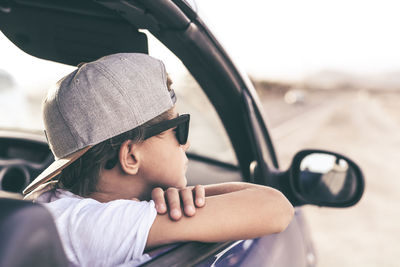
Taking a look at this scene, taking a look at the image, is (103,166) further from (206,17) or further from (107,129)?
(206,17)

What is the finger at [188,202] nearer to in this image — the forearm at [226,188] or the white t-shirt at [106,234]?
the white t-shirt at [106,234]

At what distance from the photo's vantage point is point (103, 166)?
153cm

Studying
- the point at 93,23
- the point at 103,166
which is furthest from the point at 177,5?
the point at 103,166

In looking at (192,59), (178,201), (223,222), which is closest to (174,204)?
(178,201)

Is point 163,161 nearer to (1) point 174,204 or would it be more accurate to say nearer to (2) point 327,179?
(1) point 174,204

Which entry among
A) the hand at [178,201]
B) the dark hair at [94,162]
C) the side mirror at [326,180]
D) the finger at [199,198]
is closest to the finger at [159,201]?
the hand at [178,201]

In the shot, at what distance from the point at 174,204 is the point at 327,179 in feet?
3.91

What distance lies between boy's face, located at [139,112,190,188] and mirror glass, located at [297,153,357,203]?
83cm

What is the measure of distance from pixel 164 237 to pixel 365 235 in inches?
212

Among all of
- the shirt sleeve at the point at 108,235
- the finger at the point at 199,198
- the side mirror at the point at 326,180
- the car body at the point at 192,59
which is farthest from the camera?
the side mirror at the point at 326,180

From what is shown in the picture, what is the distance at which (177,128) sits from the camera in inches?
64.9

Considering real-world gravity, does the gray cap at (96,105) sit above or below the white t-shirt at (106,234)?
above

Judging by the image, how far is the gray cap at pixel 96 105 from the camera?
56.1 inches

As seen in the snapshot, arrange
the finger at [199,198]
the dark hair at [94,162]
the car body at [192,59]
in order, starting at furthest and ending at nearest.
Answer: the car body at [192,59] → the dark hair at [94,162] → the finger at [199,198]
